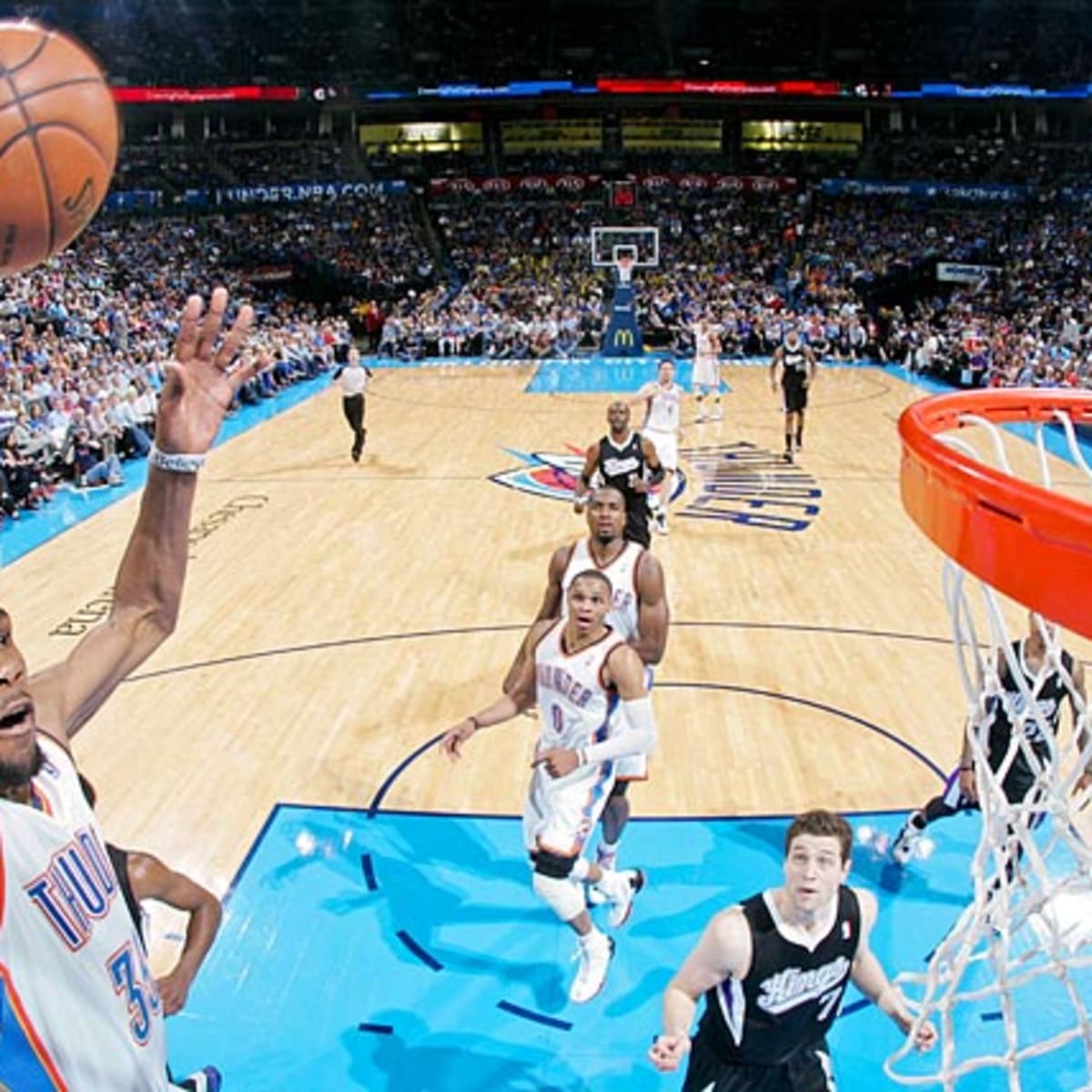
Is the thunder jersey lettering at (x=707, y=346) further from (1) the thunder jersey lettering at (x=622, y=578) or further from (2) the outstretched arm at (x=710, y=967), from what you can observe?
(2) the outstretched arm at (x=710, y=967)

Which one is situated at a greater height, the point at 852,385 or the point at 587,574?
the point at 587,574

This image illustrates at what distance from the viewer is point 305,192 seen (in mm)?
32625

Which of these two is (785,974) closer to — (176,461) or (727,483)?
(176,461)

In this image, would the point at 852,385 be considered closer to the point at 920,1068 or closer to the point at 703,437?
the point at 703,437

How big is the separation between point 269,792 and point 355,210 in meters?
30.2

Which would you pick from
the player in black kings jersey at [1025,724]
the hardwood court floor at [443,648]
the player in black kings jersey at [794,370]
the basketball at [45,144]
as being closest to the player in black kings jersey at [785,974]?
the player in black kings jersey at [1025,724]

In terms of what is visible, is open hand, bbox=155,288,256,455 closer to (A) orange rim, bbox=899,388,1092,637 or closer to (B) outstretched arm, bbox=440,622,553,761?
(A) orange rim, bbox=899,388,1092,637

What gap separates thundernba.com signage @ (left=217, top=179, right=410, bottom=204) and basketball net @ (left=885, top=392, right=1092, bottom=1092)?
31.0m

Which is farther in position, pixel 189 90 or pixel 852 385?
pixel 189 90

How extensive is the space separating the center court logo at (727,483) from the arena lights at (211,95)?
24.8 meters

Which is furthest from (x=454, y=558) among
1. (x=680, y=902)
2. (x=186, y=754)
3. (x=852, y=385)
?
(x=852, y=385)

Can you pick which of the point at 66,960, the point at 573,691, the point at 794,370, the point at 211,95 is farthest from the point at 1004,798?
the point at 211,95

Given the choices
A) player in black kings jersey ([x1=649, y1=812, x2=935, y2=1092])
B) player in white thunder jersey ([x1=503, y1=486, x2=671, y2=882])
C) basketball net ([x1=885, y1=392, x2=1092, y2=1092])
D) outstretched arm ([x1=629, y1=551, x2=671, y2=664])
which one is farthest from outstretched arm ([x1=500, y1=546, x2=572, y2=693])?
player in black kings jersey ([x1=649, y1=812, x2=935, y2=1092])

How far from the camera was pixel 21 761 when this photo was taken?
71.6 inches
